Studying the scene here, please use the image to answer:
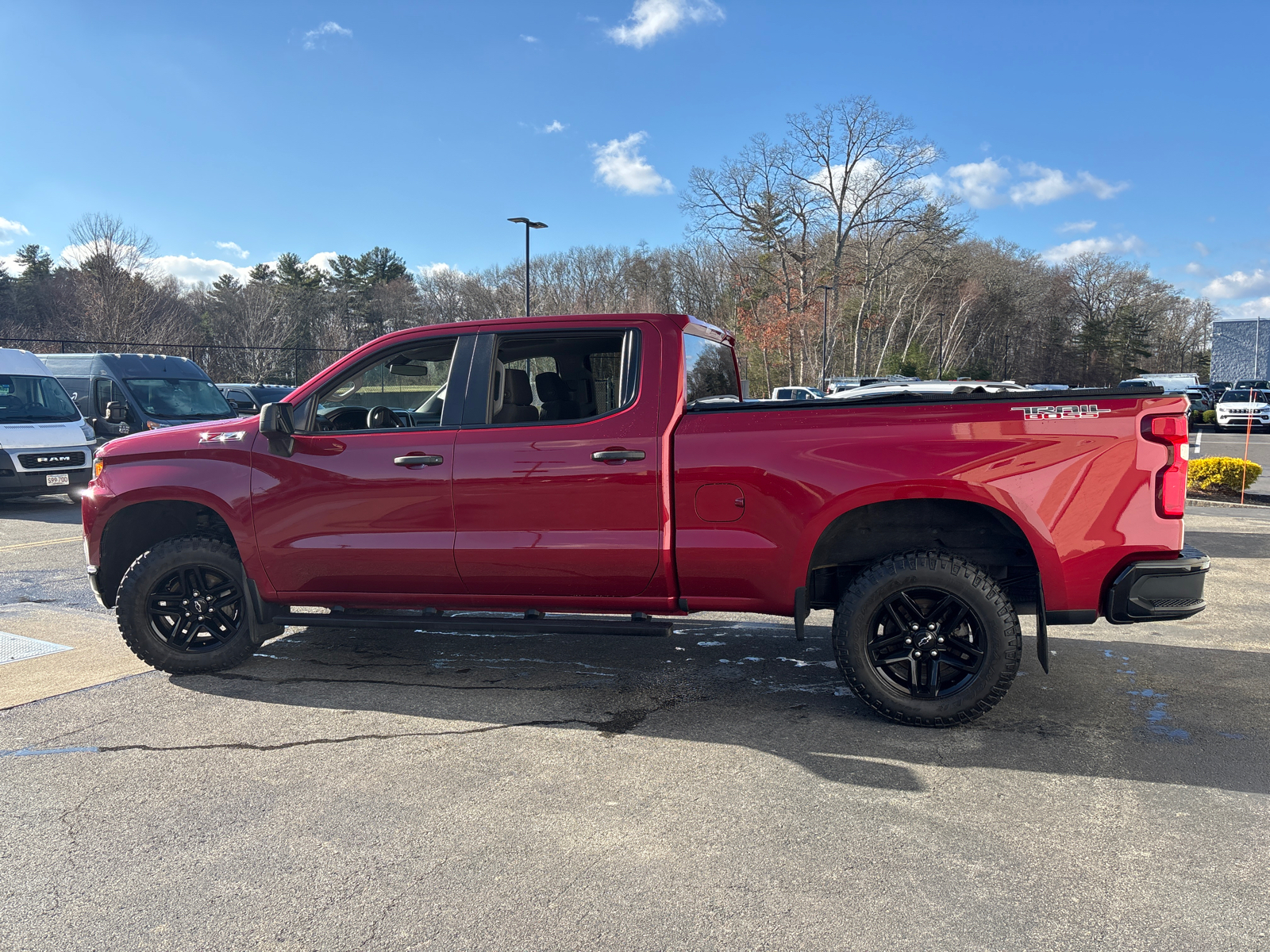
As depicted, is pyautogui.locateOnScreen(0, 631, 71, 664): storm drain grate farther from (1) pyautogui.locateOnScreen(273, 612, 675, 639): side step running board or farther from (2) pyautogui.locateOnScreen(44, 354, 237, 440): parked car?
(2) pyautogui.locateOnScreen(44, 354, 237, 440): parked car

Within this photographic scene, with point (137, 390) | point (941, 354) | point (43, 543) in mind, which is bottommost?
point (43, 543)

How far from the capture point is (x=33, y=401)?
531 inches

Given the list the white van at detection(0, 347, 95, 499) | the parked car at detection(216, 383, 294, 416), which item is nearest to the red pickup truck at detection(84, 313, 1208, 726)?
the white van at detection(0, 347, 95, 499)

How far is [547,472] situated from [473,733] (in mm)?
1310

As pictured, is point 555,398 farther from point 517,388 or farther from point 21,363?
point 21,363

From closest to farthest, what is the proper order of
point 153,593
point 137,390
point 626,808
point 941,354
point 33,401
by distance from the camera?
point 626,808
point 153,593
point 33,401
point 137,390
point 941,354

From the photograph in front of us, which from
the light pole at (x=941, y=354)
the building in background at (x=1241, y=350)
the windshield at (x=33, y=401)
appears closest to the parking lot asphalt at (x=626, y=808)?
the windshield at (x=33, y=401)

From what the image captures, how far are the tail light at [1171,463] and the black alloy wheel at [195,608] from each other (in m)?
4.75

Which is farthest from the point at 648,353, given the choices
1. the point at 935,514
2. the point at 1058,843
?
the point at 1058,843

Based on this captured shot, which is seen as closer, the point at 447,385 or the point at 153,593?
the point at 447,385

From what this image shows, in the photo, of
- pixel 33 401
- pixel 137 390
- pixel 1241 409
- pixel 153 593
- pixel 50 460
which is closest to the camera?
pixel 153 593

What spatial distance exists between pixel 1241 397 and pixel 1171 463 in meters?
41.6

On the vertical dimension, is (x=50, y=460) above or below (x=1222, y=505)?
above

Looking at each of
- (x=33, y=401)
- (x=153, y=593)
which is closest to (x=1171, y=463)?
(x=153, y=593)
